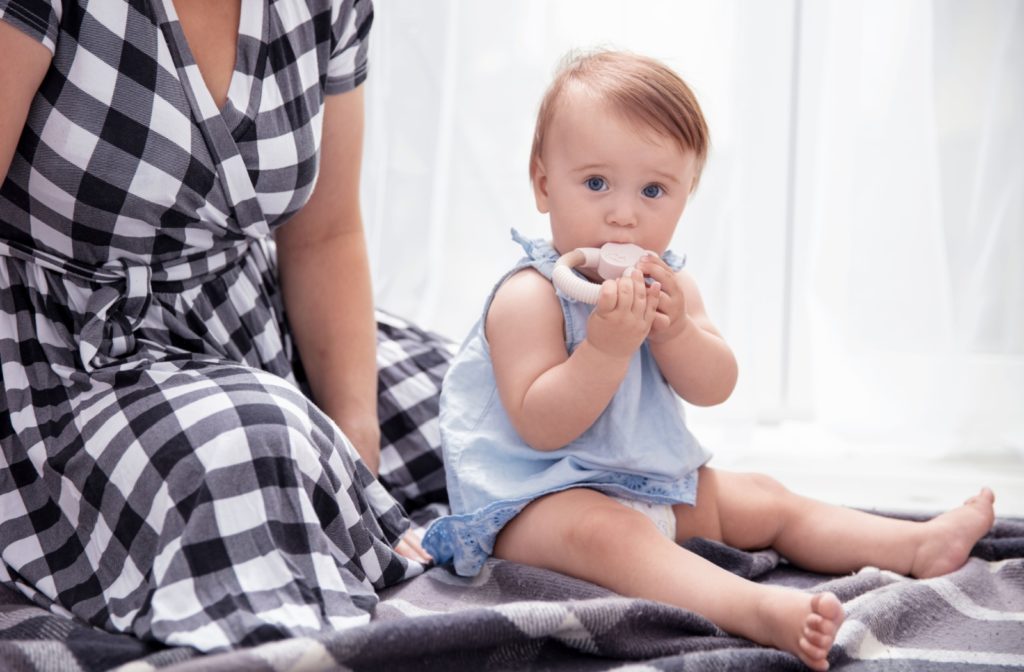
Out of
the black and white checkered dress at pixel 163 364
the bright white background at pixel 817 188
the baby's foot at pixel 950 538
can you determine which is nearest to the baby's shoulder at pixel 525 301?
the black and white checkered dress at pixel 163 364

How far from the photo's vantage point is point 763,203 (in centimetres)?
194

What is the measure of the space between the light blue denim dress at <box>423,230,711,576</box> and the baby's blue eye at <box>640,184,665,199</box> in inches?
3.8

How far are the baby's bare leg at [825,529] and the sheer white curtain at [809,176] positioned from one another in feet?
2.32

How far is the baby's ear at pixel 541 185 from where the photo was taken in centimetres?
117

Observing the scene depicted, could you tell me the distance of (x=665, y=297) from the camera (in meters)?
1.05

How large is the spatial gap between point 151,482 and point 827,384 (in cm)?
131

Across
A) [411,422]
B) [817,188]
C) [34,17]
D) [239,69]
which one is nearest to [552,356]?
[411,422]

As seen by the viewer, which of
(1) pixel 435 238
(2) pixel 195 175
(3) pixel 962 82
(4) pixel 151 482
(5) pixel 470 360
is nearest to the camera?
(4) pixel 151 482

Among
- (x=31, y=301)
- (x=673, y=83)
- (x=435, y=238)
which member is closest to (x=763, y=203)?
(x=435, y=238)

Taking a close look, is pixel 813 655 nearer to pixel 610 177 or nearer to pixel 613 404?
pixel 613 404

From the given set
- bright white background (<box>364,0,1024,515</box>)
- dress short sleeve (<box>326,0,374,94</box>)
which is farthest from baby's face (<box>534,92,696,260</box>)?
bright white background (<box>364,0,1024,515</box>)

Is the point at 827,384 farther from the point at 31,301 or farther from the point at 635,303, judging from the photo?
the point at 31,301

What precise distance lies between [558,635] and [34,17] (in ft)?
2.26

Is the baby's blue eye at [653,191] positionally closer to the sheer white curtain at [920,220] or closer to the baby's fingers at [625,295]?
the baby's fingers at [625,295]
